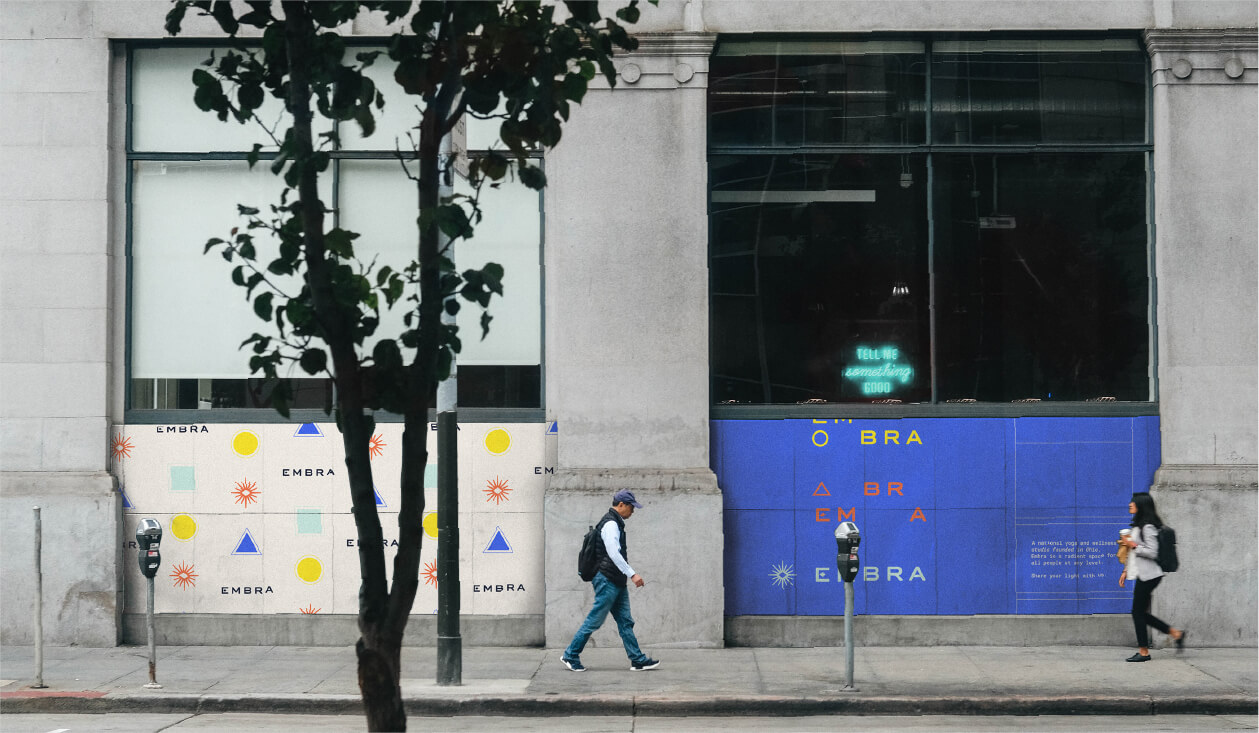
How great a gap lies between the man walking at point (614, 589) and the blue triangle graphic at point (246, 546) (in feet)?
11.8

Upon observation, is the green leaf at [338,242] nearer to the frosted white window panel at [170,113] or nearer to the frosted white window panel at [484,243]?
the frosted white window panel at [484,243]

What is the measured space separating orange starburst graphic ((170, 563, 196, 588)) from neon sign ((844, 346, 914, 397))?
6847 millimetres

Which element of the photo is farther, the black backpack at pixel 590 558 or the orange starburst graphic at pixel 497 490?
the orange starburst graphic at pixel 497 490

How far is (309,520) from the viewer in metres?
13.0

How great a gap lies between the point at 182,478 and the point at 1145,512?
9.27 m

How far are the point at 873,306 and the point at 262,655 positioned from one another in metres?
6.87

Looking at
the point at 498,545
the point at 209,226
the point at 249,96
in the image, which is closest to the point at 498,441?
the point at 498,545

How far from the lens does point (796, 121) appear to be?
13.1m

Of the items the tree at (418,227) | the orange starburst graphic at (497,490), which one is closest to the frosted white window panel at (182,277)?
the orange starburst graphic at (497,490)

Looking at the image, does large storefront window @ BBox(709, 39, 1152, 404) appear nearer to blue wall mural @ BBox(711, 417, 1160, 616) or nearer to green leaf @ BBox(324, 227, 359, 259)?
blue wall mural @ BBox(711, 417, 1160, 616)

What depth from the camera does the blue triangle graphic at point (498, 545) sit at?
1296 cm

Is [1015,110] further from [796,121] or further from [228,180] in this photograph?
[228,180]

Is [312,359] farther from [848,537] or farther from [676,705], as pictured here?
[848,537]

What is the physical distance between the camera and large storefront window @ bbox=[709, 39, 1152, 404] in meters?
13.1
